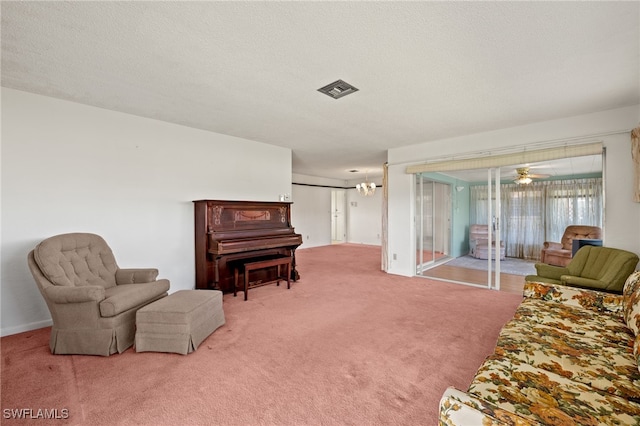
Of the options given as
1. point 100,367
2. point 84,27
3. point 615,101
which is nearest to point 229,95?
point 84,27

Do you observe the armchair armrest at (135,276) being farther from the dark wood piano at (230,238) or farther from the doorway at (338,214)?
the doorway at (338,214)

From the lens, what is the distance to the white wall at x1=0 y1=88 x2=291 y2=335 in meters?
2.74

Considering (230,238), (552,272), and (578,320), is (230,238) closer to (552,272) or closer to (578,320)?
(578,320)

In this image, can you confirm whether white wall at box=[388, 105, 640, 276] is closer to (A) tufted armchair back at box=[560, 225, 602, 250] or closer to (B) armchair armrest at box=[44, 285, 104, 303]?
(A) tufted armchair back at box=[560, 225, 602, 250]

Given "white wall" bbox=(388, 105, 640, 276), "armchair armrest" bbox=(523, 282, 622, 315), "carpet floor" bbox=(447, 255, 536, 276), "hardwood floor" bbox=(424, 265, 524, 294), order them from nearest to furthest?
"armchair armrest" bbox=(523, 282, 622, 315) < "white wall" bbox=(388, 105, 640, 276) < "hardwood floor" bbox=(424, 265, 524, 294) < "carpet floor" bbox=(447, 255, 536, 276)

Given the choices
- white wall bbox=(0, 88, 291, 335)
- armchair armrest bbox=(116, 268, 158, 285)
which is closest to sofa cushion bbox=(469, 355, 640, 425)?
armchair armrest bbox=(116, 268, 158, 285)

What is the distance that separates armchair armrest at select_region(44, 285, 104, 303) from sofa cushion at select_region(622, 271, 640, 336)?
3.87 m

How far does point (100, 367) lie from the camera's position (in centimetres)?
212

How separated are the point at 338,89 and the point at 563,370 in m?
2.70

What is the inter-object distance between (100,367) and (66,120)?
8.89ft

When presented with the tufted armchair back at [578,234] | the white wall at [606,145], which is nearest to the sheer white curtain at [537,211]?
the tufted armchair back at [578,234]

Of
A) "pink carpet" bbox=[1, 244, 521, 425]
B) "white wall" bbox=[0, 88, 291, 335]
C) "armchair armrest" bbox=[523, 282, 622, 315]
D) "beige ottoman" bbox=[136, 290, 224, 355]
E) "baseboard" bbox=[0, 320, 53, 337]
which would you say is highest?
"white wall" bbox=[0, 88, 291, 335]

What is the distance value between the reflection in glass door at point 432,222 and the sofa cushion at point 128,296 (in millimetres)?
4414

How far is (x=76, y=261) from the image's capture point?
2658 millimetres
